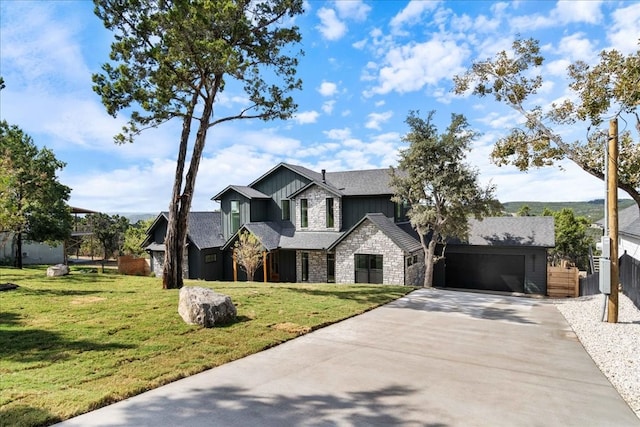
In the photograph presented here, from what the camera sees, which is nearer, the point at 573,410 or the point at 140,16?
the point at 573,410

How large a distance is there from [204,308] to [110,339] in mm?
2119

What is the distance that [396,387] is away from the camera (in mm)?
6137

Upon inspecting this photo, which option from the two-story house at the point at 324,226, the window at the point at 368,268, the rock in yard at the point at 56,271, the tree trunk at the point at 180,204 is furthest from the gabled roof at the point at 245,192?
the rock in yard at the point at 56,271

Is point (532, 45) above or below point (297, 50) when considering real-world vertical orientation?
below

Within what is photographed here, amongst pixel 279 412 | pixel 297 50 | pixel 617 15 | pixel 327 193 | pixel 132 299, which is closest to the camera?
pixel 279 412

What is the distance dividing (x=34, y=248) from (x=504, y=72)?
40357 mm

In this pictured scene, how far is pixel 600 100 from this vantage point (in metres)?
10.3

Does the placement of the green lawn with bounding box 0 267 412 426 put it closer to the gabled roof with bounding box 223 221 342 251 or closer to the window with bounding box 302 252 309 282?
the gabled roof with bounding box 223 221 342 251

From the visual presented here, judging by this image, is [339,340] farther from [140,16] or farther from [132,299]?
[140,16]

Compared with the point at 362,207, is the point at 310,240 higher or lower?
lower

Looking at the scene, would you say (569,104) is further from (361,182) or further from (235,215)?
(235,215)

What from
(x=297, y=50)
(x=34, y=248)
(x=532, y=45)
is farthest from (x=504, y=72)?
(x=34, y=248)

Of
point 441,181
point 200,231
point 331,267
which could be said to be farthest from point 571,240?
point 200,231

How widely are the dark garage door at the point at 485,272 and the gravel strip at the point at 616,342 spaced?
9033 mm
